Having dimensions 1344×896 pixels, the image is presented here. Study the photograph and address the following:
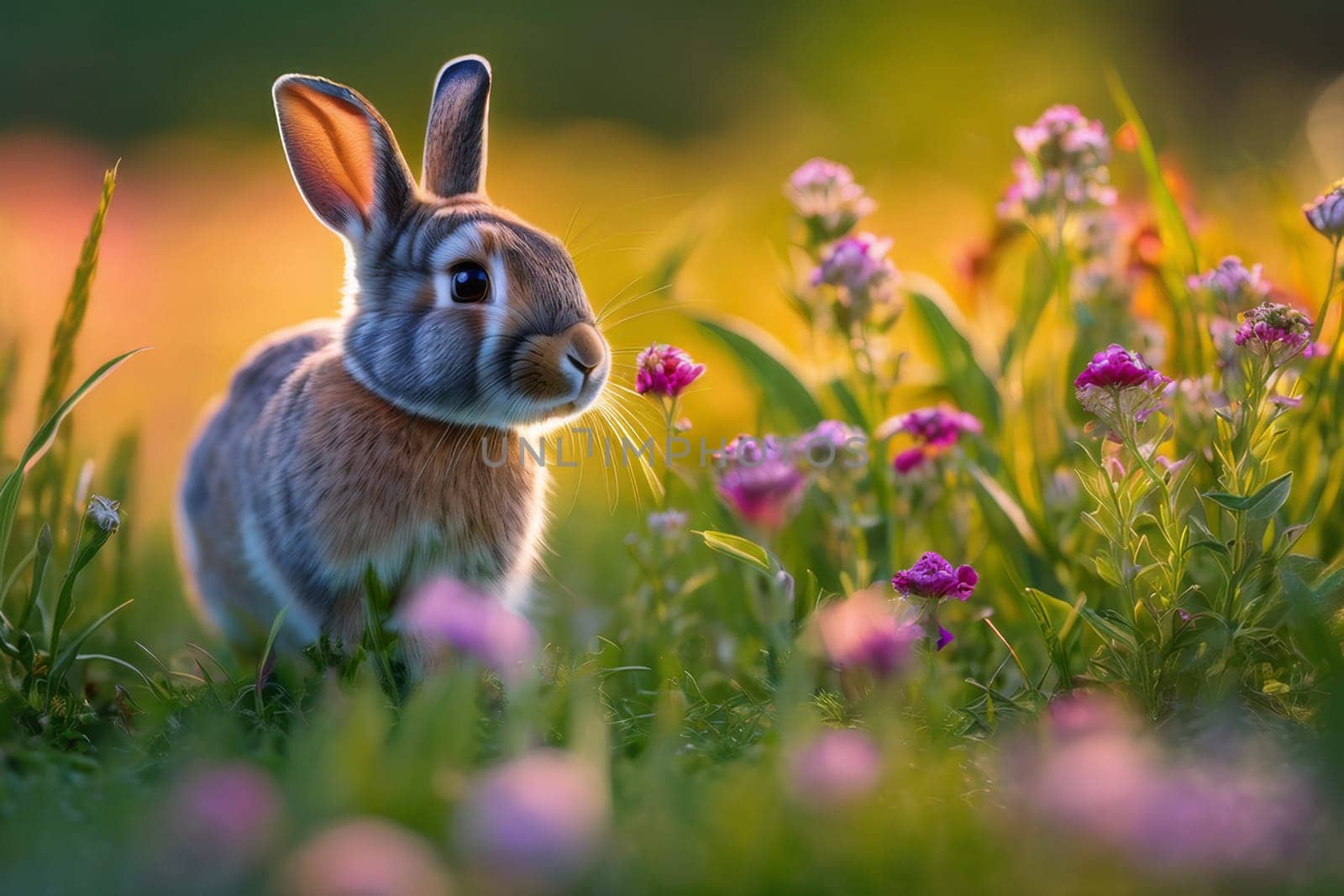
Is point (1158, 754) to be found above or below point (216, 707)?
above

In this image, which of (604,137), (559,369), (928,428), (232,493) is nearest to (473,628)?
(559,369)

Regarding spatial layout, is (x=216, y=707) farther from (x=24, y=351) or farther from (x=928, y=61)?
(x=928, y=61)

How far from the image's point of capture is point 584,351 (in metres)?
2.21

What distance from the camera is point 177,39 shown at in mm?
8328

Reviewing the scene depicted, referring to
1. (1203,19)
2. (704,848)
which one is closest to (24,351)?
(704,848)

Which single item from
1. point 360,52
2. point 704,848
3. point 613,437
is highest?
point 360,52

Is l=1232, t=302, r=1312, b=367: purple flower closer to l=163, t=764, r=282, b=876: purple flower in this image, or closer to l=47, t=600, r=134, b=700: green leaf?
l=163, t=764, r=282, b=876: purple flower

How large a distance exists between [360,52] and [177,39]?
160 cm

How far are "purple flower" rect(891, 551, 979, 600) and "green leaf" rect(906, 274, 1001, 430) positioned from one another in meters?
0.94

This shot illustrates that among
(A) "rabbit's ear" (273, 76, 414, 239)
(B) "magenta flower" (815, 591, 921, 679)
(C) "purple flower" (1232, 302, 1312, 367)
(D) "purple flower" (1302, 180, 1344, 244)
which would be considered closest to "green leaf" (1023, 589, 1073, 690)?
(B) "magenta flower" (815, 591, 921, 679)

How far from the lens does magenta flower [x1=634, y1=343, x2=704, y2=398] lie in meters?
2.30

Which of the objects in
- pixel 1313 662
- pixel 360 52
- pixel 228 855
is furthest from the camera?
pixel 360 52

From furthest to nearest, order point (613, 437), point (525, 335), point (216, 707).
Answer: point (613, 437) → point (525, 335) → point (216, 707)

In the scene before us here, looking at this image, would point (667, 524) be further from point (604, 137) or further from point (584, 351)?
point (604, 137)
